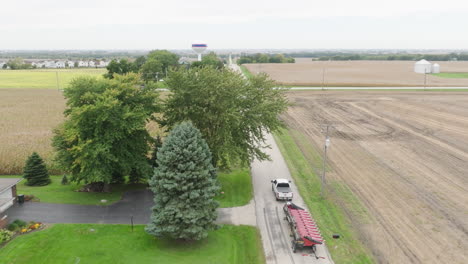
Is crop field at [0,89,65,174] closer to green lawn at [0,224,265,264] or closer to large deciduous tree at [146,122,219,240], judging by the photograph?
green lawn at [0,224,265,264]

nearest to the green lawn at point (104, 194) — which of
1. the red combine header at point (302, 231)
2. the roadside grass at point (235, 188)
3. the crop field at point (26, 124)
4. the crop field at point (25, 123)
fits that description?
the roadside grass at point (235, 188)

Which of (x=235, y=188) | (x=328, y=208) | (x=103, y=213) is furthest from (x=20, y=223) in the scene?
(x=328, y=208)

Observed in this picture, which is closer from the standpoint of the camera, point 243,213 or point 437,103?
point 243,213

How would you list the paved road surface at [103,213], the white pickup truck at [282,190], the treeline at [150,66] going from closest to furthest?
1. the paved road surface at [103,213]
2. the white pickup truck at [282,190]
3. the treeline at [150,66]

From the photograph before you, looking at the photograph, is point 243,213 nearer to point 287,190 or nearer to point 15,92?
point 287,190

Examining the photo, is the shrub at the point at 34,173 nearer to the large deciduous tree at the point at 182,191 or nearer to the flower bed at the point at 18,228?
the flower bed at the point at 18,228

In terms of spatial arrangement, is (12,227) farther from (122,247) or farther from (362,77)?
(362,77)

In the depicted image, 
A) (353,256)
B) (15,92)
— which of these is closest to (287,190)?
(353,256)
